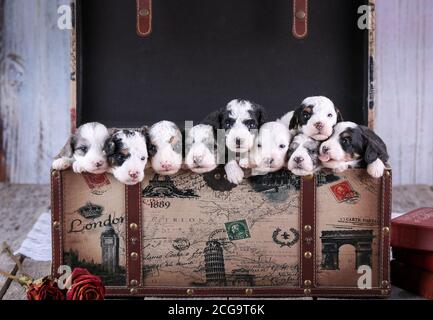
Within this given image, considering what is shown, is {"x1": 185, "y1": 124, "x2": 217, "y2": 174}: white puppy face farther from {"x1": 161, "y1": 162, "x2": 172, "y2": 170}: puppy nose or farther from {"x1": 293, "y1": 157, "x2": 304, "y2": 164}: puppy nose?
{"x1": 293, "y1": 157, "x2": 304, "y2": 164}: puppy nose

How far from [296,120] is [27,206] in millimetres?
1221

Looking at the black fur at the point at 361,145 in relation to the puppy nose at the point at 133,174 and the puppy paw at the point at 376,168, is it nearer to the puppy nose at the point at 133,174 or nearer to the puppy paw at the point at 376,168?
the puppy paw at the point at 376,168

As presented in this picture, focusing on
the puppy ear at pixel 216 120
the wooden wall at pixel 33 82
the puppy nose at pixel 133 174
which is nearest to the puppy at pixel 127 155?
the puppy nose at pixel 133 174

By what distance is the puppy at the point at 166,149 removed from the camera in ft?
4.89

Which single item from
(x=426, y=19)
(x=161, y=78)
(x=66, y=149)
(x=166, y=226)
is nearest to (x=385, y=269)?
(x=166, y=226)

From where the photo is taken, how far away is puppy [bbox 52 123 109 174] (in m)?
1.49

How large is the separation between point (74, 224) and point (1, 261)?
0.44 metres

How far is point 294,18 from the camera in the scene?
207 cm

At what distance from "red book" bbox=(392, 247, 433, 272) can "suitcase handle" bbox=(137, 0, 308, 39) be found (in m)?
0.69

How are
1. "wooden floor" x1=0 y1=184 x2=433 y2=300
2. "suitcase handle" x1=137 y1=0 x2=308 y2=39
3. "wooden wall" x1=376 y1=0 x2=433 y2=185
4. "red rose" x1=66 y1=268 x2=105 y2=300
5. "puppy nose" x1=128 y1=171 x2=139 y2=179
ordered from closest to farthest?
1. "red rose" x1=66 y1=268 x2=105 y2=300
2. "puppy nose" x1=128 y1=171 x2=139 y2=179
3. "wooden floor" x1=0 y1=184 x2=433 y2=300
4. "suitcase handle" x1=137 y1=0 x2=308 y2=39
5. "wooden wall" x1=376 y1=0 x2=433 y2=185

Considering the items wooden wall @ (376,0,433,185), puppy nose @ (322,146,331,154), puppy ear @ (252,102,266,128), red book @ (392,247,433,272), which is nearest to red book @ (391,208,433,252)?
red book @ (392,247,433,272)

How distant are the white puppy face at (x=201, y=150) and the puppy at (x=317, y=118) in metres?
0.19

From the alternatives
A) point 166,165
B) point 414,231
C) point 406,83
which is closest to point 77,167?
Answer: point 166,165

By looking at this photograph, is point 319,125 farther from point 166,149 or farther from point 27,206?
point 27,206
